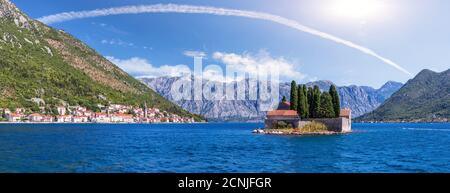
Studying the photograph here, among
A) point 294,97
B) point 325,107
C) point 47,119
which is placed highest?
point 294,97

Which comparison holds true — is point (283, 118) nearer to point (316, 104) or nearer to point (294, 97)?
point (294, 97)

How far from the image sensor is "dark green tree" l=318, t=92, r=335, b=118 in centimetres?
9050

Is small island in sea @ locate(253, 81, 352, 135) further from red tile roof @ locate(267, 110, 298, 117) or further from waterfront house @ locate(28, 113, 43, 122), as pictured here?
waterfront house @ locate(28, 113, 43, 122)

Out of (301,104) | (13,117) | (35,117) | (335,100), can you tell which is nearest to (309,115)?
(301,104)

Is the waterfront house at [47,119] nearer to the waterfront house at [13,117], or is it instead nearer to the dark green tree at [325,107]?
the waterfront house at [13,117]

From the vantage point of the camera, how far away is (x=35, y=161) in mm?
32094

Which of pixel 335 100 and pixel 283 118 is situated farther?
pixel 335 100

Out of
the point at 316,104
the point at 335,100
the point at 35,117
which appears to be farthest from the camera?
the point at 35,117

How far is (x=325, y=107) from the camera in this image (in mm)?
90688

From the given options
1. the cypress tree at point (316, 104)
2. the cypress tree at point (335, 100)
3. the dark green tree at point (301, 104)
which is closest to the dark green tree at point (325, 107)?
the cypress tree at point (316, 104)

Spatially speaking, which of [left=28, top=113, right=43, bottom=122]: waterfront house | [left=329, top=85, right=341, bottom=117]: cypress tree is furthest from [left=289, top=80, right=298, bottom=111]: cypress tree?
[left=28, top=113, right=43, bottom=122]: waterfront house

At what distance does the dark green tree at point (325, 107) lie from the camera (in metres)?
90.5
